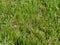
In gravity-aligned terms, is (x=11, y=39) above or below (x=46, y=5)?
below

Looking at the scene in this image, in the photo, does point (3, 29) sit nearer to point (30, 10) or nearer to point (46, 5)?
point (30, 10)

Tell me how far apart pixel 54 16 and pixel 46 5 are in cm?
49

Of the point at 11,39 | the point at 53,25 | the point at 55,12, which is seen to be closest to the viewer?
the point at 11,39

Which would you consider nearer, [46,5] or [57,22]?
[57,22]

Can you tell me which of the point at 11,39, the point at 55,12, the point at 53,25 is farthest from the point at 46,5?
the point at 11,39

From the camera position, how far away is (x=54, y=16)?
6285mm

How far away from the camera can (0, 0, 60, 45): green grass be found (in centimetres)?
549

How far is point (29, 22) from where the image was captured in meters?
5.97

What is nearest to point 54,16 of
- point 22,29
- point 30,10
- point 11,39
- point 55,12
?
point 55,12

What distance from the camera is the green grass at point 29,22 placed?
5492 mm

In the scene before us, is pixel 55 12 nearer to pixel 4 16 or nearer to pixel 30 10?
pixel 30 10

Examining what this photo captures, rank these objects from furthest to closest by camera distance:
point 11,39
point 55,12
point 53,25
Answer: point 55,12, point 53,25, point 11,39

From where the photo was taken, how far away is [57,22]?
20.1ft

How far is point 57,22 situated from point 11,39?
1455mm
